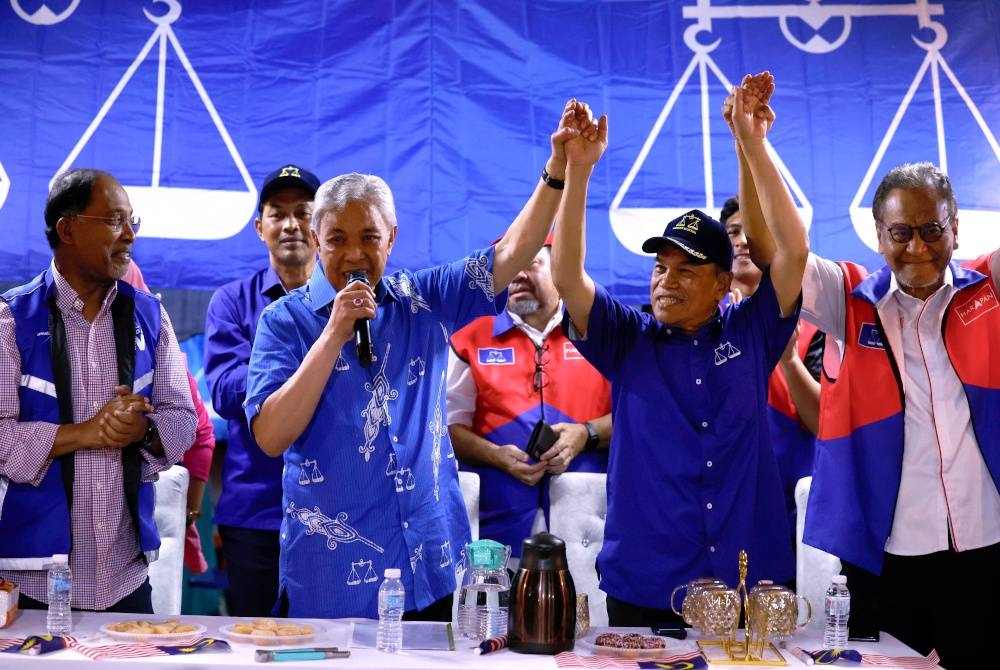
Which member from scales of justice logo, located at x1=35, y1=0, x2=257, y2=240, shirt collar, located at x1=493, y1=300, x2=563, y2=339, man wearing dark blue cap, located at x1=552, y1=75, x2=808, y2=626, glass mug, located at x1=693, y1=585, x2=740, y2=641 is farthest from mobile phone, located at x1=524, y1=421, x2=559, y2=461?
scales of justice logo, located at x1=35, y1=0, x2=257, y2=240

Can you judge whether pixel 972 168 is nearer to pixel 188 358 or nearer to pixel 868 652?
pixel 868 652

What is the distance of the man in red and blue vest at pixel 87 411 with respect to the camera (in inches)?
101

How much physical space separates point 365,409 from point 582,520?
1069 mm

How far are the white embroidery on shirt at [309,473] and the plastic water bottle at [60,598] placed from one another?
53cm

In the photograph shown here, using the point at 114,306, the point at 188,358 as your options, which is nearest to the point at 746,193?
the point at 114,306

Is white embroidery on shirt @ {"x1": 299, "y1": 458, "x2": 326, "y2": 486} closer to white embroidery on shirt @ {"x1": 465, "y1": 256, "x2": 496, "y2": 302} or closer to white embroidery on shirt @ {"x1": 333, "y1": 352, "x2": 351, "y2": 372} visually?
white embroidery on shirt @ {"x1": 333, "y1": 352, "x2": 351, "y2": 372}

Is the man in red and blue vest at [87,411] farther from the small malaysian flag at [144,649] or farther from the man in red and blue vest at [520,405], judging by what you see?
the man in red and blue vest at [520,405]

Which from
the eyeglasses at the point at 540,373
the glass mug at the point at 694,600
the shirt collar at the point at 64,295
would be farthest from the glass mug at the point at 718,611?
the shirt collar at the point at 64,295

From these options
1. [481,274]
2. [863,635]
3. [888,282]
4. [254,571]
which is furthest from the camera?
[254,571]

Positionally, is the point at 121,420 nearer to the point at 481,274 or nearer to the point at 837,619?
the point at 481,274

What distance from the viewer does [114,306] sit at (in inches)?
111

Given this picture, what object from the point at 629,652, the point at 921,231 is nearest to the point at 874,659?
the point at 629,652

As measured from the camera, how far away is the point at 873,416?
2736 millimetres

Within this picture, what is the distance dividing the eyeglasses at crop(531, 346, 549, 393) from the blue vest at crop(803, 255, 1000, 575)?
36.9 inches
